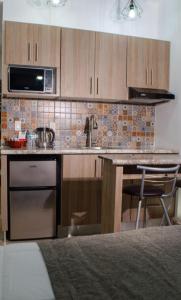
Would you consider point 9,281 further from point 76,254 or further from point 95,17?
point 95,17

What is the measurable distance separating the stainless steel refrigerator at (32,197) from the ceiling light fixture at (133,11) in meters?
2.06

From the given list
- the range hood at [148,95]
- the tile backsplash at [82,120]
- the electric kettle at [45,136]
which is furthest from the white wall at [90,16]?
the electric kettle at [45,136]

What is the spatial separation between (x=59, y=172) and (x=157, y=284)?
233cm

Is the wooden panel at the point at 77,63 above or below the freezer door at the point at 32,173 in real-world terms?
above

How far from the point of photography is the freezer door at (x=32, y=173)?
2926 millimetres

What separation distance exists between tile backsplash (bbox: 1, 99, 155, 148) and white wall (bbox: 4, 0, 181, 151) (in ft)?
0.71

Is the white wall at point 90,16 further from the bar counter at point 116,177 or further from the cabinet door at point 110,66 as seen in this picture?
the bar counter at point 116,177

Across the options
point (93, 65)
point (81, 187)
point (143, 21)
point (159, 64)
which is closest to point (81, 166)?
point (81, 187)

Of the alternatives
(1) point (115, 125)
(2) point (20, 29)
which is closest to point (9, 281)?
(2) point (20, 29)

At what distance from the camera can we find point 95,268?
Result: 3.00 feet

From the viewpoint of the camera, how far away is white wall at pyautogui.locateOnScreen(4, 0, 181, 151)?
3.47 m

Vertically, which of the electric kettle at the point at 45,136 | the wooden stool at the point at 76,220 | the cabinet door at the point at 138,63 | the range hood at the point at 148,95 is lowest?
the wooden stool at the point at 76,220

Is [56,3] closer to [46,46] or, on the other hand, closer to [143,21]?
[46,46]

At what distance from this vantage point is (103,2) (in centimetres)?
376
